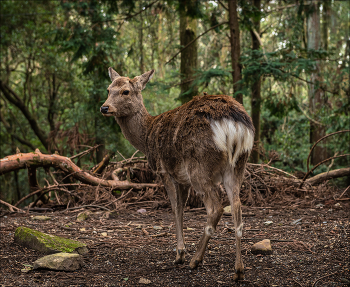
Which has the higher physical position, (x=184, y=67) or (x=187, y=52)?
(x=187, y=52)

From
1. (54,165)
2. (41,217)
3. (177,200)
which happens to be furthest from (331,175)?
(41,217)

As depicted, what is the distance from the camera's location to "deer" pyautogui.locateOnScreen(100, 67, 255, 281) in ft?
12.0

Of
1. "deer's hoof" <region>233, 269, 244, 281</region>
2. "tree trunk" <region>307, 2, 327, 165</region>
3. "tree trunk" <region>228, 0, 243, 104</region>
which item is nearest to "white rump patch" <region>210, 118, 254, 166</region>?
"deer's hoof" <region>233, 269, 244, 281</region>

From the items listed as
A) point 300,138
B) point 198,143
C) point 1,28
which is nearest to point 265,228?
point 198,143

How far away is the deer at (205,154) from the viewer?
3652 millimetres

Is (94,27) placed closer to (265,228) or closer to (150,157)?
(150,157)

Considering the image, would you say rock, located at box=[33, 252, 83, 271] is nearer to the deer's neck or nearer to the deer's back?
the deer's back

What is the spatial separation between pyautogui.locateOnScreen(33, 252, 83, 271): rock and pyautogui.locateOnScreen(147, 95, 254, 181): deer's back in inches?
55.2

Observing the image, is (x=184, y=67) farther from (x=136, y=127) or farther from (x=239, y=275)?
(x=239, y=275)

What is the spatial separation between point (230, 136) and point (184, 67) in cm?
756

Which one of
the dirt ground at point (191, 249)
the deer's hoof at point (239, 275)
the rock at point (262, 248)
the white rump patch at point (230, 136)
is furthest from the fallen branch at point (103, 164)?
the deer's hoof at point (239, 275)

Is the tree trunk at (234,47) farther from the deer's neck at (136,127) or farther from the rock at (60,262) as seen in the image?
the rock at (60,262)

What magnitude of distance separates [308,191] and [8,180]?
13605 mm

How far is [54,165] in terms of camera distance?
274 inches
